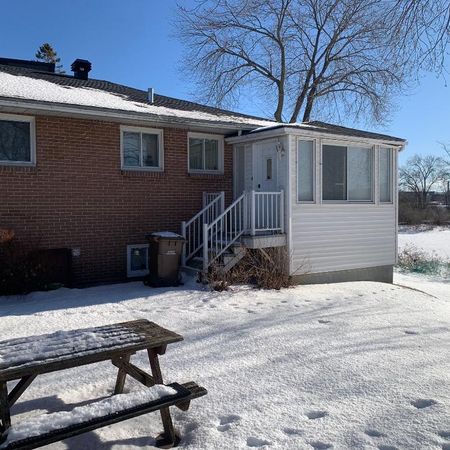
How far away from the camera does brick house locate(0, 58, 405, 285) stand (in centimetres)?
859

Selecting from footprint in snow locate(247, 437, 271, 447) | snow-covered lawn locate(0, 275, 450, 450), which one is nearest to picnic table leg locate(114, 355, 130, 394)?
snow-covered lawn locate(0, 275, 450, 450)

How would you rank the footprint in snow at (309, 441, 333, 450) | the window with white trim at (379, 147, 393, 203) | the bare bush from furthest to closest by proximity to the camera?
1. the bare bush
2. the window with white trim at (379, 147, 393, 203)
3. the footprint in snow at (309, 441, 333, 450)

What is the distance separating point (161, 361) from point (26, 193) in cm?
522

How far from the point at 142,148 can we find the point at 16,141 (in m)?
2.47

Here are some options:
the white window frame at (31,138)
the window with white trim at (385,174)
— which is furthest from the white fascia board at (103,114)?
the window with white trim at (385,174)

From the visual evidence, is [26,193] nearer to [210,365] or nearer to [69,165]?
[69,165]

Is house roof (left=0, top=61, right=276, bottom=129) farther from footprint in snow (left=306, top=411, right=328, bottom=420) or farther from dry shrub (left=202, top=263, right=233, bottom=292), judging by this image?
footprint in snow (left=306, top=411, right=328, bottom=420)

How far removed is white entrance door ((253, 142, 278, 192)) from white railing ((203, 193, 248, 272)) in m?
0.80

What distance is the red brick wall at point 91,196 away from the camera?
855 centimetres

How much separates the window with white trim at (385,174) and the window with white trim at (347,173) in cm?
40

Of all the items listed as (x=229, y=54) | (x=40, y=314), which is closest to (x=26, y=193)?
(x=40, y=314)

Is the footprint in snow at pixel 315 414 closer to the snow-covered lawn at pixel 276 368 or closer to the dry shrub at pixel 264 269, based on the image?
the snow-covered lawn at pixel 276 368

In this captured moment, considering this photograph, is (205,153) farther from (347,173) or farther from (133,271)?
Answer: (347,173)

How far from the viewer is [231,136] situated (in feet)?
35.8
